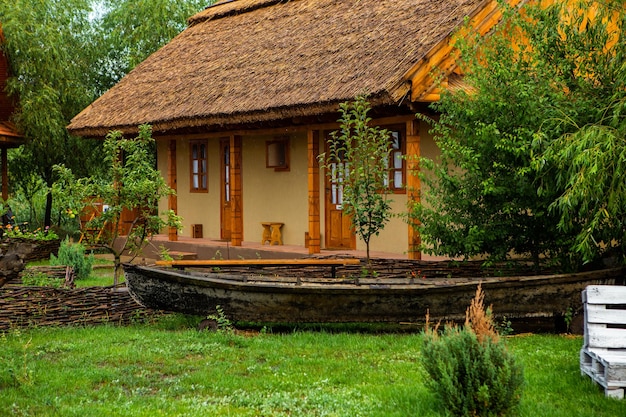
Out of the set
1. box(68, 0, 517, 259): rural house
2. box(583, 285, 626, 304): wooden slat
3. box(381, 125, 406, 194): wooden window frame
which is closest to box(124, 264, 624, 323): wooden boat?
box(583, 285, 626, 304): wooden slat

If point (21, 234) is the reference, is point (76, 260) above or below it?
below

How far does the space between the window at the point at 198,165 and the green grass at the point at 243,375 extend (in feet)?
29.2

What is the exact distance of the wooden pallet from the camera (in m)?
6.61

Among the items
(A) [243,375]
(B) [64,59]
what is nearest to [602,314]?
(A) [243,375]

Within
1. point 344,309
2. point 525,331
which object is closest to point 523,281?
point 525,331

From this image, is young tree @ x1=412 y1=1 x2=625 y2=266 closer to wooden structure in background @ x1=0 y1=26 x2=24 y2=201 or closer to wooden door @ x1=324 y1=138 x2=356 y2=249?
wooden door @ x1=324 y1=138 x2=356 y2=249

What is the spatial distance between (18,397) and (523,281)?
15.9ft

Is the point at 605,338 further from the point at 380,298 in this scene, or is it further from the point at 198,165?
the point at 198,165

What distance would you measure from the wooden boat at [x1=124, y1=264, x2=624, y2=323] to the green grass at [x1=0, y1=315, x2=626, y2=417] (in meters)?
0.24

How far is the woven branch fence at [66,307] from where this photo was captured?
9703mm

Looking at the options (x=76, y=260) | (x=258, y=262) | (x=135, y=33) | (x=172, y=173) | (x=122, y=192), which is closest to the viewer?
(x=258, y=262)

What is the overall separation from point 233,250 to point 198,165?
10.6ft

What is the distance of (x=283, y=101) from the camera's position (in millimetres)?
13680

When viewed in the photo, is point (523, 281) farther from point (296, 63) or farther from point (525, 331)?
point (296, 63)
